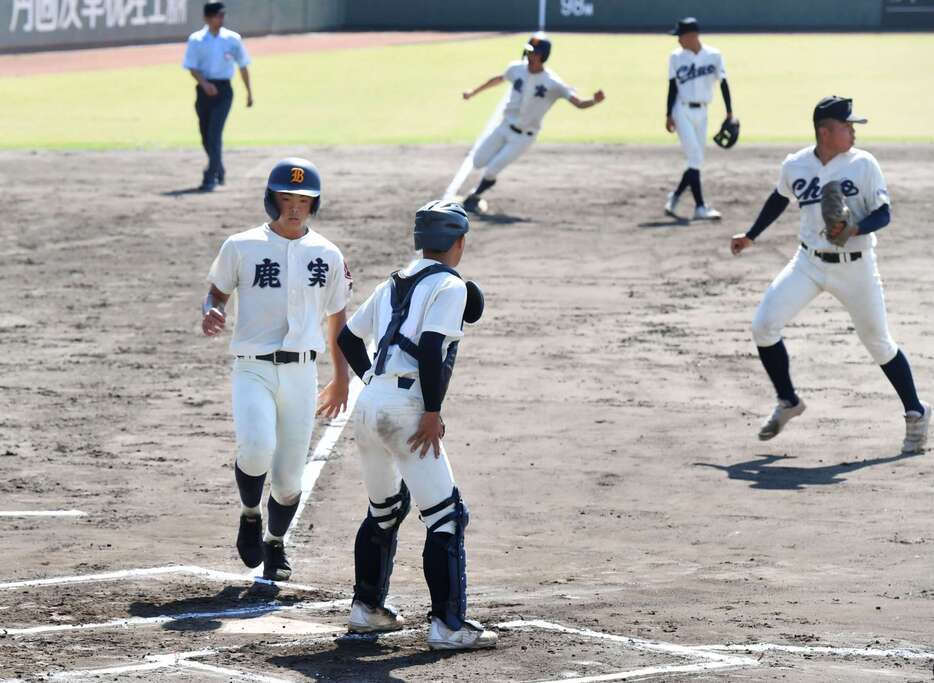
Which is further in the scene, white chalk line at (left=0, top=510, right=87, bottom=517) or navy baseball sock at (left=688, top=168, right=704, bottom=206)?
navy baseball sock at (left=688, top=168, right=704, bottom=206)

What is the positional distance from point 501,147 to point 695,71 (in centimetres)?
250

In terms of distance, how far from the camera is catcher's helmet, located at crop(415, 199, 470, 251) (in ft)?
20.6

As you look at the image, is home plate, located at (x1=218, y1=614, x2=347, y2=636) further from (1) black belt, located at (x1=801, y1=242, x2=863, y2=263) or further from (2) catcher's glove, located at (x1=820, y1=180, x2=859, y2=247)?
(1) black belt, located at (x1=801, y1=242, x2=863, y2=263)

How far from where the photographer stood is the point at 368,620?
6.39m

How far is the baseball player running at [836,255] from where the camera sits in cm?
945

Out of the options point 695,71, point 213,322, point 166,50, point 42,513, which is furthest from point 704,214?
point 166,50

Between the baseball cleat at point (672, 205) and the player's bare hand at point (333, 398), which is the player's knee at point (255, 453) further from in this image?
the baseball cleat at point (672, 205)

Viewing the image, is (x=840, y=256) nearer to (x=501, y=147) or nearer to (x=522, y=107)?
(x=522, y=107)

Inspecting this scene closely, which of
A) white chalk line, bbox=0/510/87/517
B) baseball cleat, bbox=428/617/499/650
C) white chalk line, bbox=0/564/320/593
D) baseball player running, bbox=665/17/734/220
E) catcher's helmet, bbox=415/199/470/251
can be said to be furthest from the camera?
baseball player running, bbox=665/17/734/220

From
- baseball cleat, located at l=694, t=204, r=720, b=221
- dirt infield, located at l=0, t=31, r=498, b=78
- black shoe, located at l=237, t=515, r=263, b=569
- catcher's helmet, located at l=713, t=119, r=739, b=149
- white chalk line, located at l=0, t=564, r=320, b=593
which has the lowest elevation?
white chalk line, located at l=0, t=564, r=320, b=593

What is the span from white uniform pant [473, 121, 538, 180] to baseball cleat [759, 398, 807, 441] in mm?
9175

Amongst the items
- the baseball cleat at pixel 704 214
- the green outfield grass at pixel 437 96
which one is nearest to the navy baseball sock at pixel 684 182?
the baseball cleat at pixel 704 214

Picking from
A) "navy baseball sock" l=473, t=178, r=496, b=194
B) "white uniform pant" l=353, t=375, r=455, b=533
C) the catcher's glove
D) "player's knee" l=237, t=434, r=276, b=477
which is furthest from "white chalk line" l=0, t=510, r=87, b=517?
"navy baseball sock" l=473, t=178, r=496, b=194

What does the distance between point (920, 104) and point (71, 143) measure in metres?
15.0
